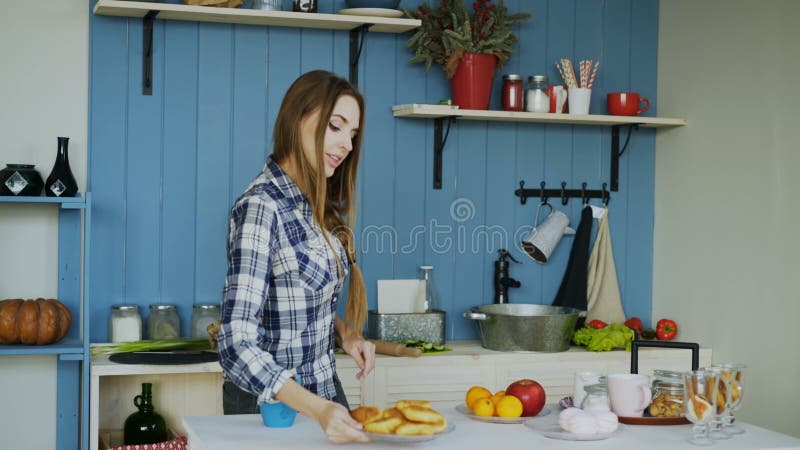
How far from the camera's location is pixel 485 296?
4.00 metres

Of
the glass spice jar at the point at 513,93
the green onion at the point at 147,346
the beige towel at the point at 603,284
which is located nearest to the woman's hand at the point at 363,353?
the green onion at the point at 147,346

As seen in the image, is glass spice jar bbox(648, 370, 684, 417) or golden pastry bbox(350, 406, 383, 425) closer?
golden pastry bbox(350, 406, 383, 425)

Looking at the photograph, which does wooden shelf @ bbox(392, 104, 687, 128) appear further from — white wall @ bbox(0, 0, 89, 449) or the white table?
the white table

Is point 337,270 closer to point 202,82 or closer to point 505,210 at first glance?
point 202,82

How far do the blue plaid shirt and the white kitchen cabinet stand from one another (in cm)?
114

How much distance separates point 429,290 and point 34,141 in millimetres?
1546

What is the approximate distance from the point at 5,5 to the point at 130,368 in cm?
134

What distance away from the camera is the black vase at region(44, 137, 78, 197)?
10.7 ft

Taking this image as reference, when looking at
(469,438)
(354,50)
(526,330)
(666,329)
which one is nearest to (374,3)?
(354,50)

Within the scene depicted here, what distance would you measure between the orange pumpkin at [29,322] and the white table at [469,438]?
123 centimetres

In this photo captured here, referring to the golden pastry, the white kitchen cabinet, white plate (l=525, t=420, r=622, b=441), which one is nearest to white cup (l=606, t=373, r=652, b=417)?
white plate (l=525, t=420, r=622, b=441)

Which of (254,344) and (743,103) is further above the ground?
(743,103)

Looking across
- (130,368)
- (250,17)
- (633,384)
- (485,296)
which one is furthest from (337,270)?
(485,296)

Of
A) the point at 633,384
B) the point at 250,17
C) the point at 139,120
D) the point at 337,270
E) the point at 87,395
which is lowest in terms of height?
the point at 87,395
